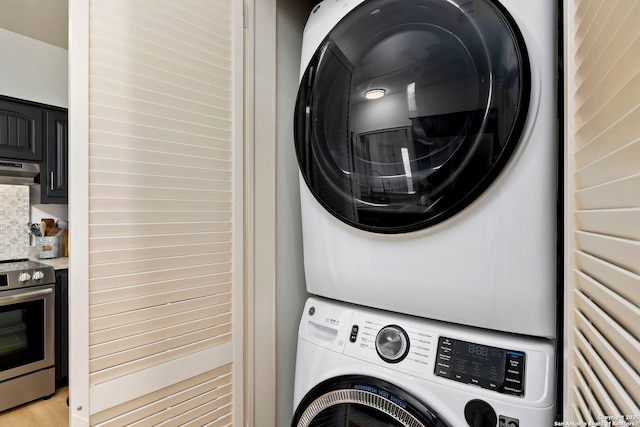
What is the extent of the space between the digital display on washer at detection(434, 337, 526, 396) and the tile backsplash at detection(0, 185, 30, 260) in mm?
3487

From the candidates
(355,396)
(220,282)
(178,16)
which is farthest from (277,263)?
(178,16)

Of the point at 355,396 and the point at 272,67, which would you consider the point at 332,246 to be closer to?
the point at 355,396

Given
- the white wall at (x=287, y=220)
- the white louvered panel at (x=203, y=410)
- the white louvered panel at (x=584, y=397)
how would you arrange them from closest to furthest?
the white louvered panel at (x=584, y=397)
the white louvered panel at (x=203, y=410)
the white wall at (x=287, y=220)

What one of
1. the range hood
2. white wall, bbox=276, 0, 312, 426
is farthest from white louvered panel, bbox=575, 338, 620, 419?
the range hood

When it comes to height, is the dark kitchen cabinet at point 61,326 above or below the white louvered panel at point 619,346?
below

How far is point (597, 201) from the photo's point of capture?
47 cm

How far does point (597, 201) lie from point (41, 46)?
4040 millimetres

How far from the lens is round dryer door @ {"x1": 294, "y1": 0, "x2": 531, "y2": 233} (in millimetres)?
749

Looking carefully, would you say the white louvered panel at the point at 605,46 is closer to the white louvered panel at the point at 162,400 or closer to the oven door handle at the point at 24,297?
the white louvered panel at the point at 162,400

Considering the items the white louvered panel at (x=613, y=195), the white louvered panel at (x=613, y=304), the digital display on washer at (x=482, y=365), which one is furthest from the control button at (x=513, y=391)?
the white louvered panel at (x=613, y=195)

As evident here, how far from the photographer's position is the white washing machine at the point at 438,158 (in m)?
0.73

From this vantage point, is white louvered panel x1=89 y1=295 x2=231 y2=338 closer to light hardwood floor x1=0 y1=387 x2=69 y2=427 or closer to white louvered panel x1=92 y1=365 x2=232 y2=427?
white louvered panel x1=92 y1=365 x2=232 y2=427

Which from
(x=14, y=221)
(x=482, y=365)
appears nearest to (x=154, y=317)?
(x=482, y=365)

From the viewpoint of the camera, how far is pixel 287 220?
1.30 m
